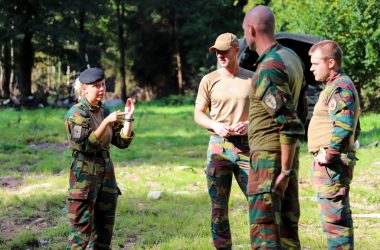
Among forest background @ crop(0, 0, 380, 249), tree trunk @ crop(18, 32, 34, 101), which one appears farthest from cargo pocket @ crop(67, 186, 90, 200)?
tree trunk @ crop(18, 32, 34, 101)

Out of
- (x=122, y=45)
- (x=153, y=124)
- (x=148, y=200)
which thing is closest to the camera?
(x=148, y=200)

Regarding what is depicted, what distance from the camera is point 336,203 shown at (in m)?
4.64

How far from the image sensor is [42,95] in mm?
29641

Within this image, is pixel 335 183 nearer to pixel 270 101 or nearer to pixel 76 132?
pixel 270 101

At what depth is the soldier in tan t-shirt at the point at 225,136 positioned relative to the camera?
16.4 feet

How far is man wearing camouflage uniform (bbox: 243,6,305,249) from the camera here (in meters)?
3.66

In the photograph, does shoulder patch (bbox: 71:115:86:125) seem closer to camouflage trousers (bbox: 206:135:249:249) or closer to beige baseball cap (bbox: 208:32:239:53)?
camouflage trousers (bbox: 206:135:249:249)

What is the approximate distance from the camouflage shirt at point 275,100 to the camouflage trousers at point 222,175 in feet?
3.60

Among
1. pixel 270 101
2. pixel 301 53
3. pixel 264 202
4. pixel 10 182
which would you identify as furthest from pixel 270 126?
pixel 301 53

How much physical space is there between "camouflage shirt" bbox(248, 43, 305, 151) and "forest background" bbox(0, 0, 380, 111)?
14.1 meters

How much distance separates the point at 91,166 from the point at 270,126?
1735mm

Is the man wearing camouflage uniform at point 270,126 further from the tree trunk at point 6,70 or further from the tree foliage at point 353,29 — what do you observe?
the tree trunk at point 6,70

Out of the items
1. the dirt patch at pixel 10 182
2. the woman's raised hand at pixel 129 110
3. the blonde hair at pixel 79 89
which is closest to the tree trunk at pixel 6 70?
the dirt patch at pixel 10 182

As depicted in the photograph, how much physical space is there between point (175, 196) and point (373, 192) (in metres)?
2.97
